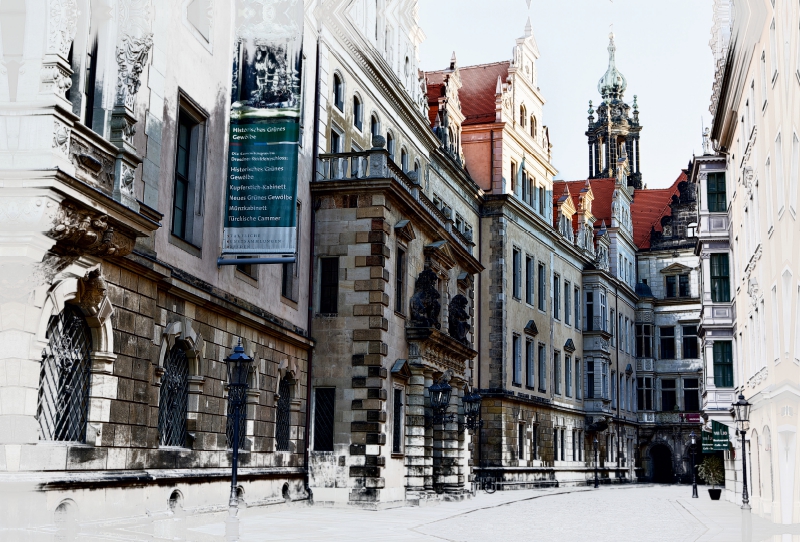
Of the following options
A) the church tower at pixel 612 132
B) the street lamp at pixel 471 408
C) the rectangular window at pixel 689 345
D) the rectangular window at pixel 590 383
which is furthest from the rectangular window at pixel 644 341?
the street lamp at pixel 471 408

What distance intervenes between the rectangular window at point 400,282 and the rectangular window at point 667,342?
50365 mm

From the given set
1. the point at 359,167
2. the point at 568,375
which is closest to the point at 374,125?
the point at 359,167

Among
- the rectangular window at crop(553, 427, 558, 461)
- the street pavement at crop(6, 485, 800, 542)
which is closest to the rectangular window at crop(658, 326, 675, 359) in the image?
the rectangular window at crop(553, 427, 558, 461)

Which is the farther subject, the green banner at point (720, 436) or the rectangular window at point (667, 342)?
the rectangular window at point (667, 342)

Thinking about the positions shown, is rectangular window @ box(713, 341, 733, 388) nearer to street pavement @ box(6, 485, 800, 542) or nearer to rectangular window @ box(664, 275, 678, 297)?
street pavement @ box(6, 485, 800, 542)

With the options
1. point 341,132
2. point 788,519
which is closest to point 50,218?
point 341,132

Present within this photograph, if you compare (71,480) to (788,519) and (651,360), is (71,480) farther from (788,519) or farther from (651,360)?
(651,360)

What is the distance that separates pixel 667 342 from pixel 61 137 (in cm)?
6769

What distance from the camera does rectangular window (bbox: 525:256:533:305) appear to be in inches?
2096

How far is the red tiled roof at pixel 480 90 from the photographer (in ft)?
168

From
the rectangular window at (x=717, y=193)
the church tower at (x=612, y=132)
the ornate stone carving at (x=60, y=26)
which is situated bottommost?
the ornate stone carving at (x=60, y=26)

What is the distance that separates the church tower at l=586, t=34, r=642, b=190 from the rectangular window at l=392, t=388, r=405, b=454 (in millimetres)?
61878

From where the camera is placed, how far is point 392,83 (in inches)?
1384

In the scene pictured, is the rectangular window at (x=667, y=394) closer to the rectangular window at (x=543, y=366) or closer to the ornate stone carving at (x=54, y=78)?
the rectangular window at (x=543, y=366)
